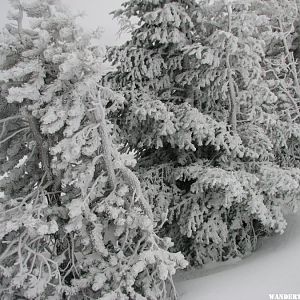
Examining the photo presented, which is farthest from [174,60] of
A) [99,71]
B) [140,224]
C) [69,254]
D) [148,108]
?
[69,254]

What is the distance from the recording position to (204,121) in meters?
8.65

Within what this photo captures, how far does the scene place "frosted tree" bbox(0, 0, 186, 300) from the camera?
660cm

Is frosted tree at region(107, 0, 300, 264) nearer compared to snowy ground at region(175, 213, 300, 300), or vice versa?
snowy ground at region(175, 213, 300, 300)

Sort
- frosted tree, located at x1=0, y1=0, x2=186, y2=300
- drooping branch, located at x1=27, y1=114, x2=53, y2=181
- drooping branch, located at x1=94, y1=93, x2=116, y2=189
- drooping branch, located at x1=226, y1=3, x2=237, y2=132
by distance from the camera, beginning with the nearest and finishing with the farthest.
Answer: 1. frosted tree, located at x1=0, y1=0, x2=186, y2=300
2. drooping branch, located at x1=94, y1=93, x2=116, y2=189
3. drooping branch, located at x1=27, y1=114, x2=53, y2=181
4. drooping branch, located at x1=226, y1=3, x2=237, y2=132

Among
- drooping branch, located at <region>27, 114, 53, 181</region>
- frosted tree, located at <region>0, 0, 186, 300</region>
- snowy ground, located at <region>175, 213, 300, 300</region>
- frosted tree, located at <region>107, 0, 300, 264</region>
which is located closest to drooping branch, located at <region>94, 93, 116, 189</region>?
frosted tree, located at <region>0, 0, 186, 300</region>

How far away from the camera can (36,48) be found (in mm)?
6695

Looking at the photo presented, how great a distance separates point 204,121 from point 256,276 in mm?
3848

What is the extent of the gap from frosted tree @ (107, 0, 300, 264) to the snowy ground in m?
0.61

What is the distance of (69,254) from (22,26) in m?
4.82

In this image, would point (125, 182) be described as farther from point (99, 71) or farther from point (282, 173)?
point (282, 173)

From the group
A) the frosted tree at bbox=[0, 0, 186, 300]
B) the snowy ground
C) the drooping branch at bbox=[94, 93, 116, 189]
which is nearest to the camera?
the frosted tree at bbox=[0, 0, 186, 300]

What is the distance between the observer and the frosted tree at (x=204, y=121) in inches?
338

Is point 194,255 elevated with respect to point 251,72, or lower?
lower

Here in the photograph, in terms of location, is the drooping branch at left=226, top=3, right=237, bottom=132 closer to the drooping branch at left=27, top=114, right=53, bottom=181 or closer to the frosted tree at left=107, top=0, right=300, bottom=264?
the frosted tree at left=107, top=0, right=300, bottom=264
